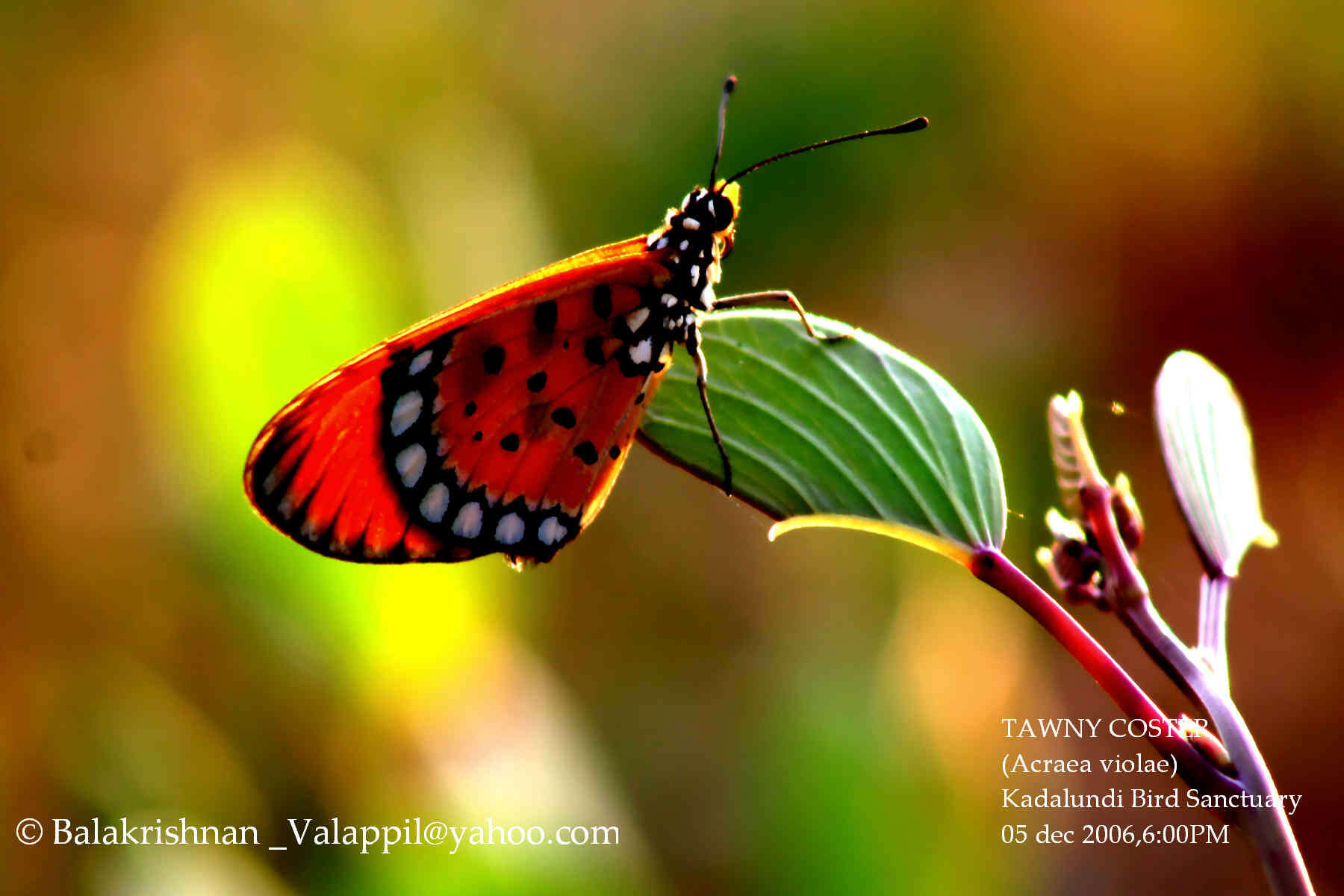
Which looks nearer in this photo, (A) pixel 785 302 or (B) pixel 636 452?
(A) pixel 785 302

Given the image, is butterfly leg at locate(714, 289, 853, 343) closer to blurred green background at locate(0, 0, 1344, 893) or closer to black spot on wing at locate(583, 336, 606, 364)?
black spot on wing at locate(583, 336, 606, 364)

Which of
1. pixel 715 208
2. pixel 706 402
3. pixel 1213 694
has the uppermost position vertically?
pixel 715 208

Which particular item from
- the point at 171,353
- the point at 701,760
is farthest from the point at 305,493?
the point at 701,760

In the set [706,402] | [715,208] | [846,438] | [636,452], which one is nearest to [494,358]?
[715,208]

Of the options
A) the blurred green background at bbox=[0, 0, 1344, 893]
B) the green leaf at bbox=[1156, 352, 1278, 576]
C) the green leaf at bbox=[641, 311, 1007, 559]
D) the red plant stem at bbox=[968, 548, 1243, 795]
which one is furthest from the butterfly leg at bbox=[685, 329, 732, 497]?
the blurred green background at bbox=[0, 0, 1344, 893]

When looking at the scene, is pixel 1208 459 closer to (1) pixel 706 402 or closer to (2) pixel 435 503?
(1) pixel 706 402

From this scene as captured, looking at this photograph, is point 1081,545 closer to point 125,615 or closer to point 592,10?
point 125,615

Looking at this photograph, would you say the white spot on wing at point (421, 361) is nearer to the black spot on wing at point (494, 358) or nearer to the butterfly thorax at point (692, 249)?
the black spot on wing at point (494, 358)
